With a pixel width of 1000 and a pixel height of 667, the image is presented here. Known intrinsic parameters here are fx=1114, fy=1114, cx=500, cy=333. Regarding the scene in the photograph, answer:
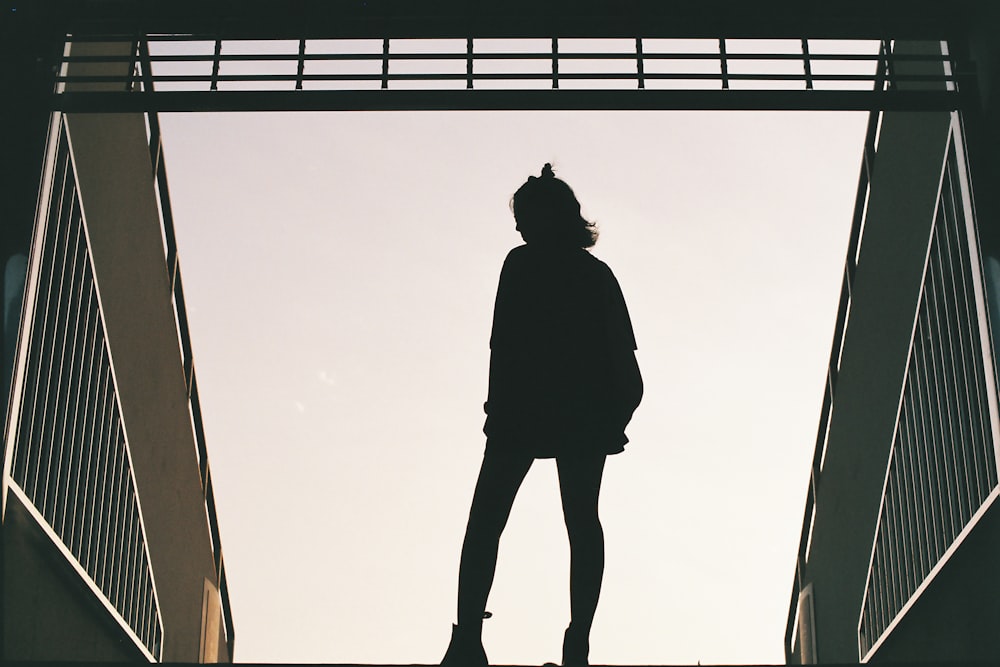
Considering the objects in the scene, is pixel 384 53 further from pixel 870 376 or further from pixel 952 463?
pixel 870 376

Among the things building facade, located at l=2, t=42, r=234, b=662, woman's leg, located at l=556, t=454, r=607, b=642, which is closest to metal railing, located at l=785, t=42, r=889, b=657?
woman's leg, located at l=556, t=454, r=607, b=642

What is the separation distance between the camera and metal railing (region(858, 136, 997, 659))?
4.20m

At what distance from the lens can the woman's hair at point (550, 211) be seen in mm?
3023

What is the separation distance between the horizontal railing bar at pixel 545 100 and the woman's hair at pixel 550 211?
4.00 feet

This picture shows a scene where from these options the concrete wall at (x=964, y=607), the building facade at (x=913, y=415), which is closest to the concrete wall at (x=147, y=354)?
the building facade at (x=913, y=415)

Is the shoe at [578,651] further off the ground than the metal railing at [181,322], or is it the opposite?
the metal railing at [181,322]

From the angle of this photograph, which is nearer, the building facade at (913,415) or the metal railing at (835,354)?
the building facade at (913,415)

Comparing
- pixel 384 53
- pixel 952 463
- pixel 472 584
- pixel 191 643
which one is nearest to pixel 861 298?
pixel 952 463

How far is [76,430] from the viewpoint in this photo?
16.2 feet

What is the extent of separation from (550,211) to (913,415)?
303 cm

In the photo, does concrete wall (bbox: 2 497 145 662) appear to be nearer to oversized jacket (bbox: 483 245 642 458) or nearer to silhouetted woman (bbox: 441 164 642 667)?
silhouetted woman (bbox: 441 164 642 667)

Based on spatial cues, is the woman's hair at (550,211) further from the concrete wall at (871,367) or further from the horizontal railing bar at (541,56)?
the concrete wall at (871,367)

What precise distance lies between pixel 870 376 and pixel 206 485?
427cm

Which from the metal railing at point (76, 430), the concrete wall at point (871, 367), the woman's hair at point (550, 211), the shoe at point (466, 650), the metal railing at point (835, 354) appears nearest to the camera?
the shoe at point (466, 650)
